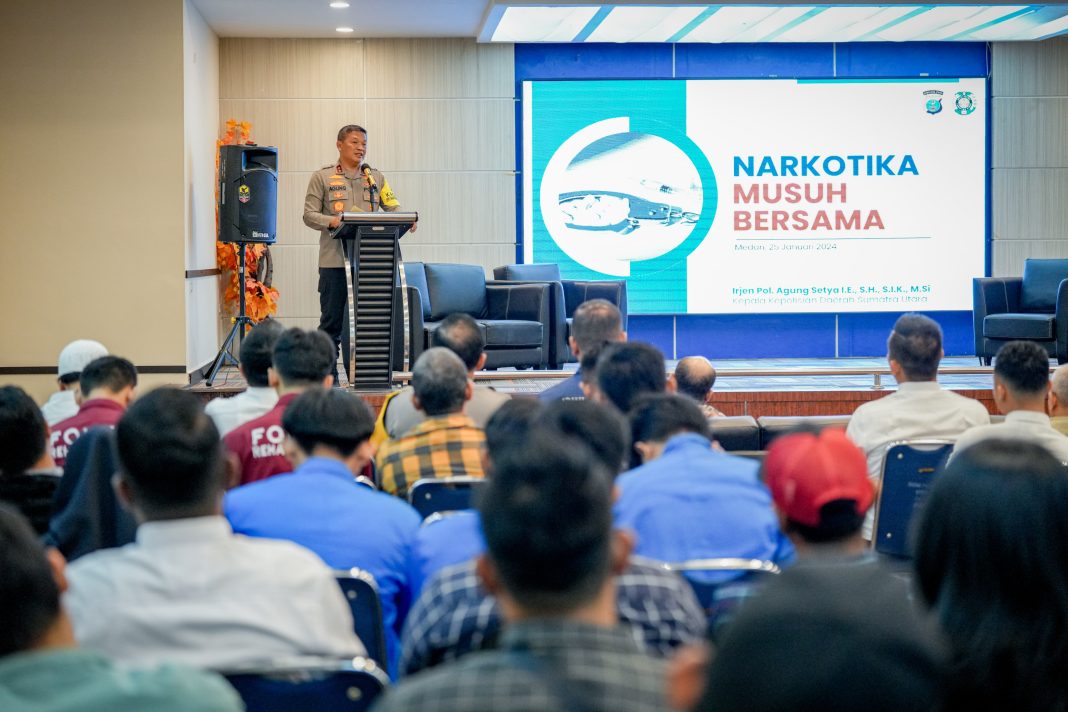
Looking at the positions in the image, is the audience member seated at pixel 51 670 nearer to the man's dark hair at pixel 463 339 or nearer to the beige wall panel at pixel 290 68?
the man's dark hair at pixel 463 339

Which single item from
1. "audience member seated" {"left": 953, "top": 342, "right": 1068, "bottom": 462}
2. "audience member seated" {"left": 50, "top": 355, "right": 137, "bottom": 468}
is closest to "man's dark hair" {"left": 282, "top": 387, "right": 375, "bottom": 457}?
"audience member seated" {"left": 50, "top": 355, "right": 137, "bottom": 468}

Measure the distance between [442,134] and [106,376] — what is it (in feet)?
23.4

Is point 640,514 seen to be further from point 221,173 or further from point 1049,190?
point 1049,190

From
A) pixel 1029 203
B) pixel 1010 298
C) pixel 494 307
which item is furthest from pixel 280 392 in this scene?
pixel 1029 203

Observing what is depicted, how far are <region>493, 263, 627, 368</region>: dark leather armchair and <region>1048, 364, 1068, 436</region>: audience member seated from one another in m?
5.21

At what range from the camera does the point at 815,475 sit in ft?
5.79

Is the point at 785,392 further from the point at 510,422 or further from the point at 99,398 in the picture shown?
the point at 510,422

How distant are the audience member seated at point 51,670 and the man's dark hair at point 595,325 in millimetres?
3312

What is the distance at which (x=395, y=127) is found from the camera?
10.4 metres

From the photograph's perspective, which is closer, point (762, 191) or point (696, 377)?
point (696, 377)

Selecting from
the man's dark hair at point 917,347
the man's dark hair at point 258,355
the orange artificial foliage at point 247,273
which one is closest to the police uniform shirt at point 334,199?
the orange artificial foliage at point 247,273

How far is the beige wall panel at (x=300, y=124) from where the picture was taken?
10.2 m

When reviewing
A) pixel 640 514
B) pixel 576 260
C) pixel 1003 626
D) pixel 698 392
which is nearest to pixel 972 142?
pixel 576 260

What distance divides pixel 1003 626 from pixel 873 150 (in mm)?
9784
